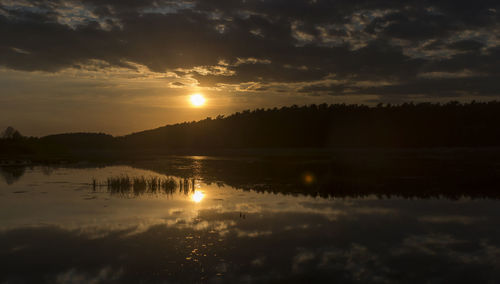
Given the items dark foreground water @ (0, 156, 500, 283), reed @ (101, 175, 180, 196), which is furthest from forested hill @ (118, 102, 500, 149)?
dark foreground water @ (0, 156, 500, 283)

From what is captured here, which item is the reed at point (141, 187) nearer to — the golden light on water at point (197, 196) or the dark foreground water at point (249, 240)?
the golden light on water at point (197, 196)

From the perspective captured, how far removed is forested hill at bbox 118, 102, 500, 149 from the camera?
110250mm

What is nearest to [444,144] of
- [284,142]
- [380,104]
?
[380,104]

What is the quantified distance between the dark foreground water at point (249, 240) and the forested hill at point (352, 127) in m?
97.2

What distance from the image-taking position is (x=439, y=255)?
11297 mm

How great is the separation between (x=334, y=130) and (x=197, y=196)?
347ft

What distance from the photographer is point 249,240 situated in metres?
12.9

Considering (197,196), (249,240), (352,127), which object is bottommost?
(197,196)

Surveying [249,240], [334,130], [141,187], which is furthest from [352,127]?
[249,240]

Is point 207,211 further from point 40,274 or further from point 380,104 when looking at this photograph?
point 380,104

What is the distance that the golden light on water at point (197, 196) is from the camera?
21297 millimetres

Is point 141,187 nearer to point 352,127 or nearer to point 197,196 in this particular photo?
point 197,196

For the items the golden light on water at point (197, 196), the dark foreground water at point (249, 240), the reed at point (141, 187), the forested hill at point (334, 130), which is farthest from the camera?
the forested hill at point (334, 130)

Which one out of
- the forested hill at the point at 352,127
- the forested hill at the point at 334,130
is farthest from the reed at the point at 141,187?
the forested hill at the point at 352,127
